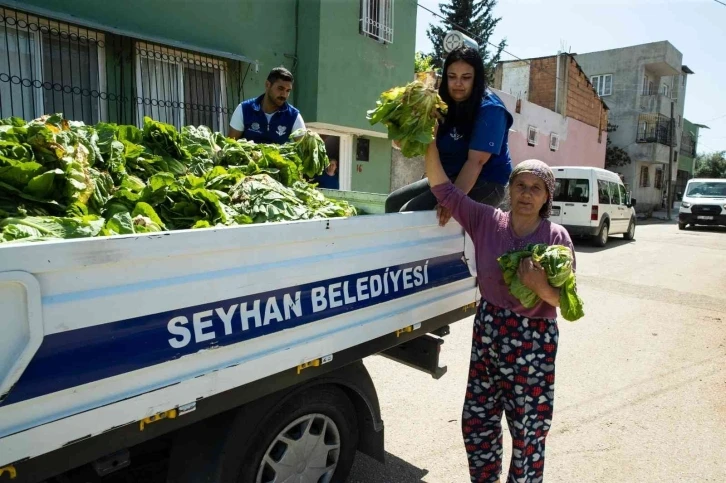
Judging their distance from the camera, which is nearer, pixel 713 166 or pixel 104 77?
pixel 104 77

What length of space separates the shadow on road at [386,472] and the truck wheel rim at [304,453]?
0.51 meters

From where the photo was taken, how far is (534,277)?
2.35 metres

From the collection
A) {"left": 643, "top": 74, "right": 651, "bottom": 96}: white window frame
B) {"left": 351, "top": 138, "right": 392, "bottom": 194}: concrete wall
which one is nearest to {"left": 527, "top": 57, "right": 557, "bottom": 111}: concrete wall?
{"left": 351, "top": 138, "right": 392, "bottom": 194}: concrete wall

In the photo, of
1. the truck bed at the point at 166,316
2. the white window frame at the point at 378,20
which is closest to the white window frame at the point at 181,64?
the white window frame at the point at 378,20

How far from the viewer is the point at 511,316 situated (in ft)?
8.44

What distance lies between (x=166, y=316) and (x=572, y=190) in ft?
44.1

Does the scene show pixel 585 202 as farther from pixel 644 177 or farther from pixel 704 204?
pixel 644 177

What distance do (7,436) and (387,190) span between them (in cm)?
1188

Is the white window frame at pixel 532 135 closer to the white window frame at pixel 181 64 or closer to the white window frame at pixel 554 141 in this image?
the white window frame at pixel 554 141

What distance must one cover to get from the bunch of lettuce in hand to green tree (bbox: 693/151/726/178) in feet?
195

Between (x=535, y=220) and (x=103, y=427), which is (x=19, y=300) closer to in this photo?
(x=103, y=427)

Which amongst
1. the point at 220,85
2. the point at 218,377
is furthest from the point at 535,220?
the point at 220,85

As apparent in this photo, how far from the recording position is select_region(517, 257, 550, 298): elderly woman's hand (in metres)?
2.34

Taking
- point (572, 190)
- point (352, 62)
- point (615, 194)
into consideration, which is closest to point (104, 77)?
point (352, 62)
